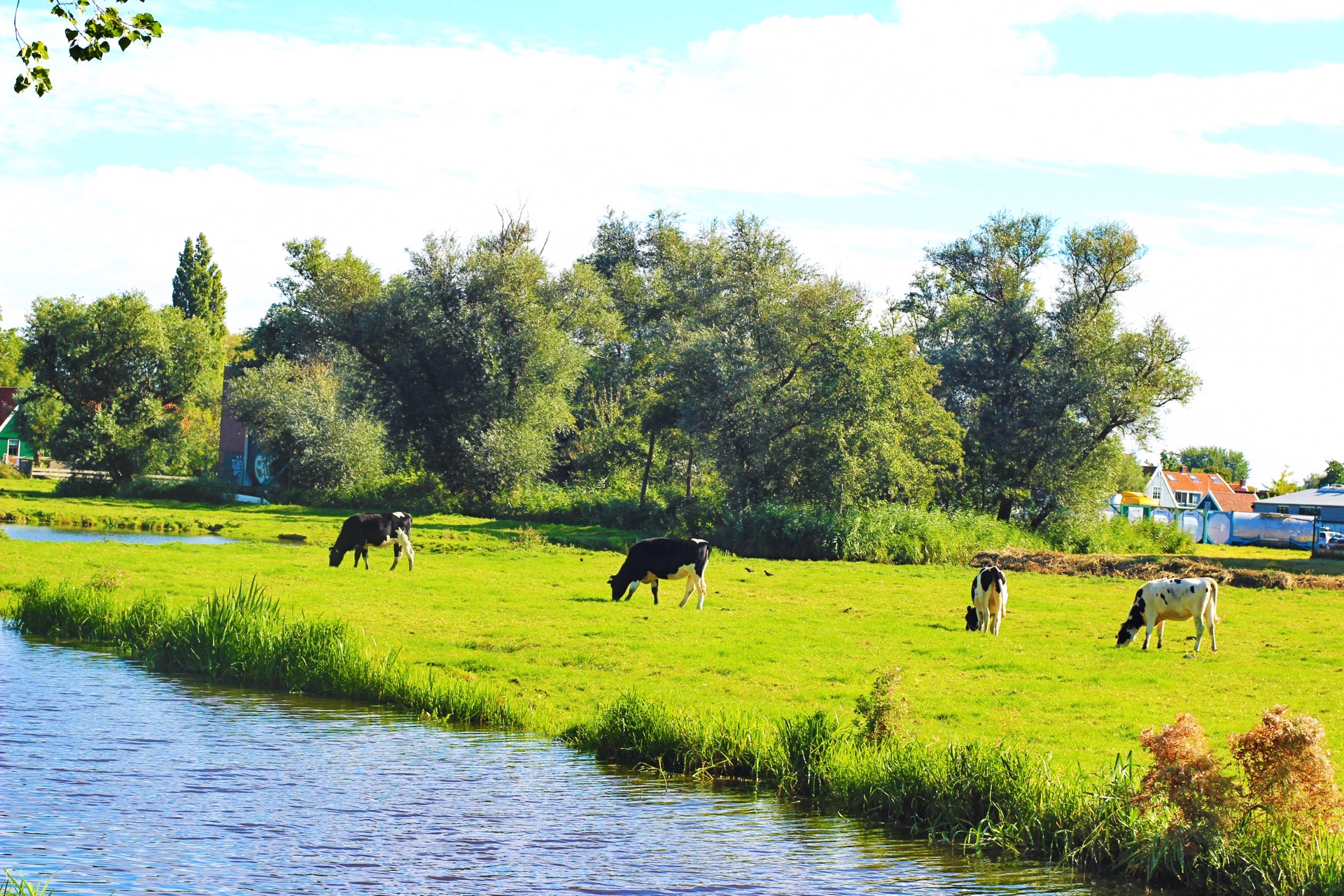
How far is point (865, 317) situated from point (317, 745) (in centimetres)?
3882

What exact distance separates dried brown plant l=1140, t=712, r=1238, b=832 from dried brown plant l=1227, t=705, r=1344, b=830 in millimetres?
282

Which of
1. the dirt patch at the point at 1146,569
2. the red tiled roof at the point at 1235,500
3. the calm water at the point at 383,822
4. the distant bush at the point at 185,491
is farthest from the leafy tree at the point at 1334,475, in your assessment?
the calm water at the point at 383,822

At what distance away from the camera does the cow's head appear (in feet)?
73.0

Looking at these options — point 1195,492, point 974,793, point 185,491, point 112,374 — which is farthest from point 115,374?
point 1195,492

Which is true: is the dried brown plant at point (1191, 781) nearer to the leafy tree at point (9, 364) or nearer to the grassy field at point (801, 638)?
the grassy field at point (801, 638)

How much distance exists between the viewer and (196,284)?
10950cm

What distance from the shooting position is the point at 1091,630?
24.6 meters

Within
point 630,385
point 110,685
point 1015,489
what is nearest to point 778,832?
point 110,685

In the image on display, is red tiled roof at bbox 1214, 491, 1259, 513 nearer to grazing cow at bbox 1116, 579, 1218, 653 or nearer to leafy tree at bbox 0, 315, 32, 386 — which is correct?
grazing cow at bbox 1116, 579, 1218, 653

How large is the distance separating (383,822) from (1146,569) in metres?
35.9

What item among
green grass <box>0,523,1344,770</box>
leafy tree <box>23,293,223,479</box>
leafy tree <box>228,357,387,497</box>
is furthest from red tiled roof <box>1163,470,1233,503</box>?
leafy tree <box>23,293,223,479</box>

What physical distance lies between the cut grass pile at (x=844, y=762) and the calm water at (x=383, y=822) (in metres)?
0.47

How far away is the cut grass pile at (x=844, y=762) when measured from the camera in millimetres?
9797

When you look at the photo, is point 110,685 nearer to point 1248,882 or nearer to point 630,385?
point 1248,882
